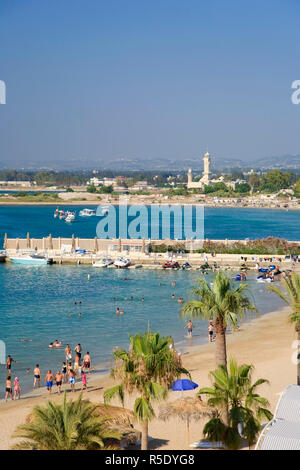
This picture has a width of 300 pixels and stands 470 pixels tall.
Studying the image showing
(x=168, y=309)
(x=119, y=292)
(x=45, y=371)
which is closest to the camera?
(x=45, y=371)

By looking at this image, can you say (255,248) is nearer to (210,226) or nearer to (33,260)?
(33,260)

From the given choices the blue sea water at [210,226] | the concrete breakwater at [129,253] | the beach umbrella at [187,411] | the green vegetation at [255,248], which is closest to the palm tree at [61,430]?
the beach umbrella at [187,411]

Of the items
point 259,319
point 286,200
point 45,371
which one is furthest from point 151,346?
point 286,200

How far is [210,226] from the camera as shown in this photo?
10869cm

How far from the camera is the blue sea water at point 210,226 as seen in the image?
296ft

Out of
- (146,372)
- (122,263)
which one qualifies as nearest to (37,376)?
(146,372)

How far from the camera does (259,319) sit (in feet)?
106

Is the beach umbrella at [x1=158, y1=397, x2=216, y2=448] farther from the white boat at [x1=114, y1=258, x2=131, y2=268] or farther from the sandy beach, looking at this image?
the white boat at [x1=114, y1=258, x2=131, y2=268]

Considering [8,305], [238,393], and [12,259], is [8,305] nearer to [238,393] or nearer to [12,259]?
[12,259]

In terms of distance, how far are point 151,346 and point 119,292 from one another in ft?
91.4

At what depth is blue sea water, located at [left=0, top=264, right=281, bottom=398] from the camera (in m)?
26.2

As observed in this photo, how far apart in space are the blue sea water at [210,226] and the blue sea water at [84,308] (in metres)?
37.6

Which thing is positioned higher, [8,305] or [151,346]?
[151,346]

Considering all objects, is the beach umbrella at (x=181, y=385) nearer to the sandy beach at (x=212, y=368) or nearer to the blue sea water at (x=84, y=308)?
the sandy beach at (x=212, y=368)
